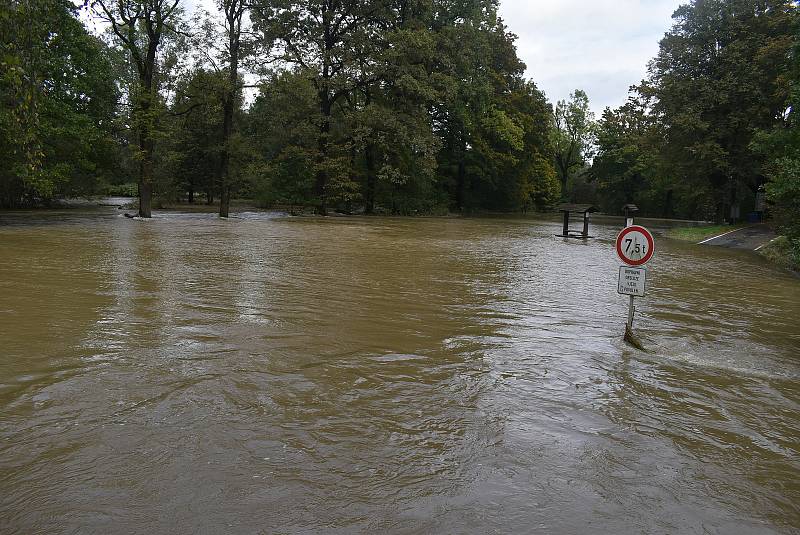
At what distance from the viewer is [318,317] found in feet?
25.1

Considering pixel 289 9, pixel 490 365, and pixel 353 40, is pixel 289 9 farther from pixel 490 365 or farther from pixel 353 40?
pixel 490 365

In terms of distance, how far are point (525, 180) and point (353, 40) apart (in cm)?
2750

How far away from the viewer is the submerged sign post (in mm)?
6879

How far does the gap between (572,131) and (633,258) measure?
74655 mm

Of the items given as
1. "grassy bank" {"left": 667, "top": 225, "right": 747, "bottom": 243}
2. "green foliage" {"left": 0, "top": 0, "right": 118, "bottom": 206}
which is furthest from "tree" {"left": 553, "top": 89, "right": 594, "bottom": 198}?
"green foliage" {"left": 0, "top": 0, "right": 118, "bottom": 206}

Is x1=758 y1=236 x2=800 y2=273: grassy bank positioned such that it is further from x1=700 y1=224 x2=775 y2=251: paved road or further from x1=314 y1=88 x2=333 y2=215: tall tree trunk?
x1=314 y1=88 x2=333 y2=215: tall tree trunk

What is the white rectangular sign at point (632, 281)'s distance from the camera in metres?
6.95

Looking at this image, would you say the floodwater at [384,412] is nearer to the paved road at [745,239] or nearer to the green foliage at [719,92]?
the paved road at [745,239]

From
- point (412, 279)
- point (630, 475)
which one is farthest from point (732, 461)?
point (412, 279)

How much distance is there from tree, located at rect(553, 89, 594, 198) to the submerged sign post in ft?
230

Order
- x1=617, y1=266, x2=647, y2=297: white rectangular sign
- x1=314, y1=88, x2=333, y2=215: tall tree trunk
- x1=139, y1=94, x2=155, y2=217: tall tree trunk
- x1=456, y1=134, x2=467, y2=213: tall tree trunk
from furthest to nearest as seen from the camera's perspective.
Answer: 1. x1=456, y1=134, x2=467, y2=213: tall tree trunk
2. x1=314, y1=88, x2=333, y2=215: tall tree trunk
3. x1=139, y1=94, x2=155, y2=217: tall tree trunk
4. x1=617, y1=266, x2=647, y2=297: white rectangular sign

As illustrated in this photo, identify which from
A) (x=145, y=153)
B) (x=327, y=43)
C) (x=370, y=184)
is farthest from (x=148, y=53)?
(x=370, y=184)

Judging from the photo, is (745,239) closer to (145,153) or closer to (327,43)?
(327,43)

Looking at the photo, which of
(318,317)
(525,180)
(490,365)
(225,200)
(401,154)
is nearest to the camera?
(490,365)
